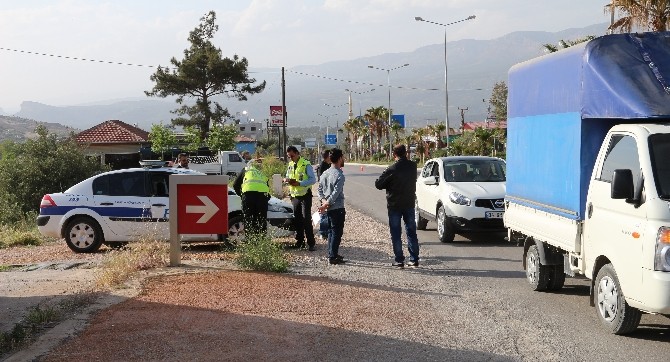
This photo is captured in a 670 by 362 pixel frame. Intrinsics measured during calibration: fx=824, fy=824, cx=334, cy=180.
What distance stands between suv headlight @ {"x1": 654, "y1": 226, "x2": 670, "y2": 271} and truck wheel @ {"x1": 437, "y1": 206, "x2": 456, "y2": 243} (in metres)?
8.30

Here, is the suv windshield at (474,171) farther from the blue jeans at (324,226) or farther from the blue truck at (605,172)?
the blue truck at (605,172)

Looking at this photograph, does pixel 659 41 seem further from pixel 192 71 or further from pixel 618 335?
pixel 192 71

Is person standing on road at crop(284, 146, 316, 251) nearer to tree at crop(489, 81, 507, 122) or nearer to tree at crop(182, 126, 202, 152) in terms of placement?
tree at crop(182, 126, 202, 152)

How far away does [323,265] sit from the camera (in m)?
12.2

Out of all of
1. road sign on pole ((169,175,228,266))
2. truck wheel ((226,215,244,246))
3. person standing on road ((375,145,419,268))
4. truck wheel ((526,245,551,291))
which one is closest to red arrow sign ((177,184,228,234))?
road sign on pole ((169,175,228,266))

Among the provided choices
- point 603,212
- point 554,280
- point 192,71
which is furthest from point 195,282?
point 192,71

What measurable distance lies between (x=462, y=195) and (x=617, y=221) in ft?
24.8

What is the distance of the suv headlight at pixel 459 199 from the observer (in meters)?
14.8

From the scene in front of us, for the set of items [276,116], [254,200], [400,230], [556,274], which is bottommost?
[556,274]

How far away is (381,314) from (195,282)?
277 centimetres

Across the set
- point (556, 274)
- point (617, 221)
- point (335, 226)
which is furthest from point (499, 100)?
point (617, 221)

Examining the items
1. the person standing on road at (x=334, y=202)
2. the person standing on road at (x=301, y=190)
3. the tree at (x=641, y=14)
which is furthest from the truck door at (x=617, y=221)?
the tree at (x=641, y=14)

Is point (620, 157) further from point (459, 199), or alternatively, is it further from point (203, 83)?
point (203, 83)

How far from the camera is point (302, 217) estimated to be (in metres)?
13.7
